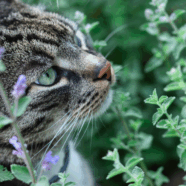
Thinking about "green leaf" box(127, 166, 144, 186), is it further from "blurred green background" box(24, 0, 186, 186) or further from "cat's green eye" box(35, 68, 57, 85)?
"blurred green background" box(24, 0, 186, 186)

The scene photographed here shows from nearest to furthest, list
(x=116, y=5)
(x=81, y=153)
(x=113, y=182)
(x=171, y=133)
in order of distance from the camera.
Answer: (x=171, y=133) → (x=81, y=153) → (x=113, y=182) → (x=116, y=5)

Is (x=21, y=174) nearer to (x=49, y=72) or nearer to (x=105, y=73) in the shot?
(x=49, y=72)

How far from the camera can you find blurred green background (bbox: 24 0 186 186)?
2397 millimetres

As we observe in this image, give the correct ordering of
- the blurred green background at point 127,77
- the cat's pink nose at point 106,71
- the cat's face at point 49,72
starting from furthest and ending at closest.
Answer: the blurred green background at point 127,77
the cat's pink nose at point 106,71
the cat's face at point 49,72

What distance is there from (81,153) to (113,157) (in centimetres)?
111

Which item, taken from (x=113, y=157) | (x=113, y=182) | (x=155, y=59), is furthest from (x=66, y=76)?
(x=113, y=182)

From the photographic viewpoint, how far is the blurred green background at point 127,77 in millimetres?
2397

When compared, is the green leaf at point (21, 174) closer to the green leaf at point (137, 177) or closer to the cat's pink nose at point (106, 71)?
the green leaf at point (137, 177)

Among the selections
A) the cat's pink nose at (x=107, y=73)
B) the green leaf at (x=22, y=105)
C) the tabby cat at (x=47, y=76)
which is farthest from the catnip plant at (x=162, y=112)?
the green leaf at (x=22, y=105)

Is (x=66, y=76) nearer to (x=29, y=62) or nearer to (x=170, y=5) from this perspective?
(x=29, y=62)

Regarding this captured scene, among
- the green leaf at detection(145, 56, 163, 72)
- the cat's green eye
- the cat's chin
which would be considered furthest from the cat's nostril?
the green leaf at detection(145, 56, 163, 72)

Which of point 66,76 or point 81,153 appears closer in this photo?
point 66,76

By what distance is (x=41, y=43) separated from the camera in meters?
1.46

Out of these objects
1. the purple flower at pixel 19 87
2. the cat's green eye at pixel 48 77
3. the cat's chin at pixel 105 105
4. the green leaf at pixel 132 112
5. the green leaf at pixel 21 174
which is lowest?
the green leaf at pixel 21 174
